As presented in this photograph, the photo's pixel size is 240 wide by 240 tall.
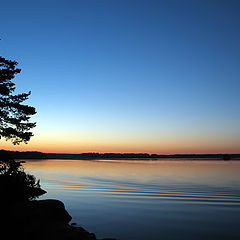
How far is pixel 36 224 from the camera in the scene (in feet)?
39.8

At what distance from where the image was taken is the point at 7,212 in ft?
44.0

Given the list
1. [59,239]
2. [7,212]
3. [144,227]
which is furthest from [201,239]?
[7,212]

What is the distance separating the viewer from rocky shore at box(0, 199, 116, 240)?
10805mm

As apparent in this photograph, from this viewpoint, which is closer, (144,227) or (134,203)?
(144,227)

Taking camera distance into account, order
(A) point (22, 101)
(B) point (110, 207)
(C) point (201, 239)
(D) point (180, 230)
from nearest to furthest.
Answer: (C) point (201, 239) < (D) point (180, 230) < (B) point (110, 207) < (A) point (22, 101)

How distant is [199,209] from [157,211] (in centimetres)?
399

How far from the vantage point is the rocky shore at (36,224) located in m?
10.8

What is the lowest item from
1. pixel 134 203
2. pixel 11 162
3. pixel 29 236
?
pixel 134 203

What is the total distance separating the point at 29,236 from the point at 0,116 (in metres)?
15.6

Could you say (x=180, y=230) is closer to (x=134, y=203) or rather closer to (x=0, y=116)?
(x=134, y=203)

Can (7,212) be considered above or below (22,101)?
below

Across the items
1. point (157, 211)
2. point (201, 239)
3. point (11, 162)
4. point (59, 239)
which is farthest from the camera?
point (11, 162)

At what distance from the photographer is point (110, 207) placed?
2086cm

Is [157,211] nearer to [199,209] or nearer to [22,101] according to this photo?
[199,209]
